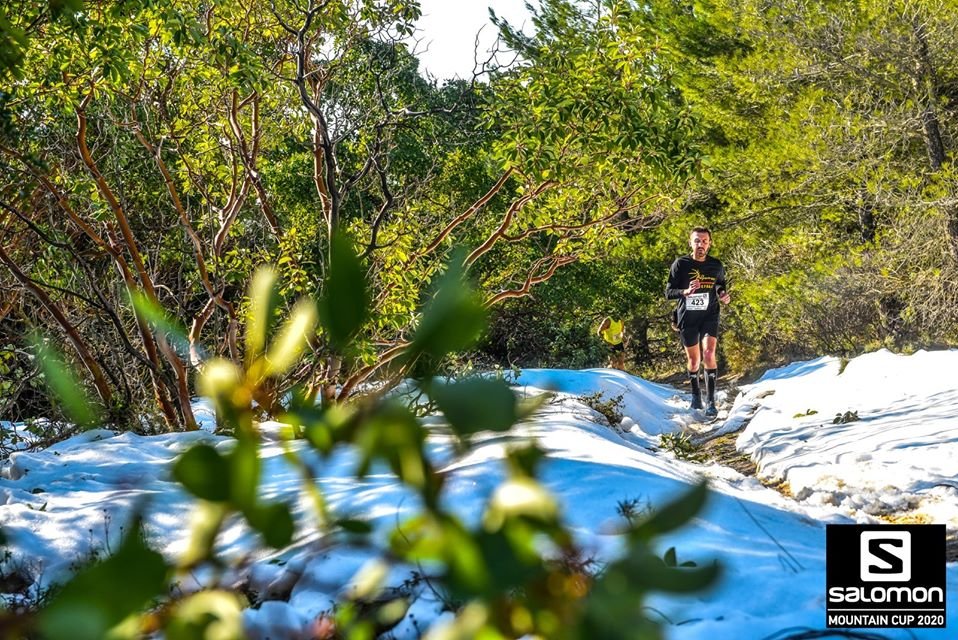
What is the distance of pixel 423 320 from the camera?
0.29 metres

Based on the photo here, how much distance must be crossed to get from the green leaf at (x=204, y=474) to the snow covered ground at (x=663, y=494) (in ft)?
0.15

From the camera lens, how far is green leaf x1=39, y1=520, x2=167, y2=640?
25cm

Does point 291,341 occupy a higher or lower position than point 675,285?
higher

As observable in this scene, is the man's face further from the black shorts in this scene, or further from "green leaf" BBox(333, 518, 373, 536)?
"green leaf" BBox(333, 518, 373, 536)

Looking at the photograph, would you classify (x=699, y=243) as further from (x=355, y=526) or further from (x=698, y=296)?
(x=355, y=526)

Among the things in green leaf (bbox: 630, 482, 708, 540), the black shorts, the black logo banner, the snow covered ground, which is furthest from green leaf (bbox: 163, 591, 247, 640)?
the black shorts

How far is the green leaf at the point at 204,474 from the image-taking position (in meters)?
0.28

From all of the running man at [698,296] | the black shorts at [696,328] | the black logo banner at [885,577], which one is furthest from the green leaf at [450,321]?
the black shorts at [696,328]

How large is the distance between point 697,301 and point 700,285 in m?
0.15

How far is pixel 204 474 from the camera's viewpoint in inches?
11.1

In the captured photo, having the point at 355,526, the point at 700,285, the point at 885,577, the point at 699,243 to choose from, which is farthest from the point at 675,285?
the point at 355,526

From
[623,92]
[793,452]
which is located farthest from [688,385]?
[623,92]

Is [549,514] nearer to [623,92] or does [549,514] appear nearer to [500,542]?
[500,542]

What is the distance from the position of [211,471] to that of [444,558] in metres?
0.08
